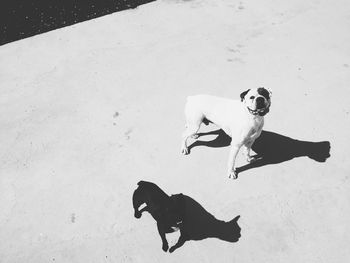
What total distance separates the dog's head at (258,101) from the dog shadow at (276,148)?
60.9 inches

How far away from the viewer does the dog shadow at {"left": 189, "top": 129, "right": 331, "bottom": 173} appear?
602 centimetres

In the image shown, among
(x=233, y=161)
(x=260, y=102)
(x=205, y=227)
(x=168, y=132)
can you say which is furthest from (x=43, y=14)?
(x=205, y=227)

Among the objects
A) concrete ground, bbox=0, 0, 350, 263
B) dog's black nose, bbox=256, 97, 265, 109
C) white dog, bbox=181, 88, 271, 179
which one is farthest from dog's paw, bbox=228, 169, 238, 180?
dog's black nose, bbox=256, 97, 265, 109

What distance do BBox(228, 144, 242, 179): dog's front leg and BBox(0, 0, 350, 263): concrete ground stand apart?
6.5 inches

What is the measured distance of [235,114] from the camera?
5082 mm

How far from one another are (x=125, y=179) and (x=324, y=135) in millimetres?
3695

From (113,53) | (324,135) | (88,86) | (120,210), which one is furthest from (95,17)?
(324,135)

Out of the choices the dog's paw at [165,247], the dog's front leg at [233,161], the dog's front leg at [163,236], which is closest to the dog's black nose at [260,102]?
the dog's front leg at [233,161]

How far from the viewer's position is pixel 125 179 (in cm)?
583

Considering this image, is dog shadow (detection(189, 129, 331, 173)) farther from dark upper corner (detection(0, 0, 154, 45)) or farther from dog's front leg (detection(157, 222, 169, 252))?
dark upper corner (detection(0, 0, 154, 45))

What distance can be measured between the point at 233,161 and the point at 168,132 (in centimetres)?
154

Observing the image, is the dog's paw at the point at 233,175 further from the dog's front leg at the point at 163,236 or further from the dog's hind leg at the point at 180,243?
the dog's front leg at the point at 163,236

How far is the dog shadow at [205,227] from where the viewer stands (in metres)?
5.11

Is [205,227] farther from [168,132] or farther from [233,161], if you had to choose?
[168,132]
